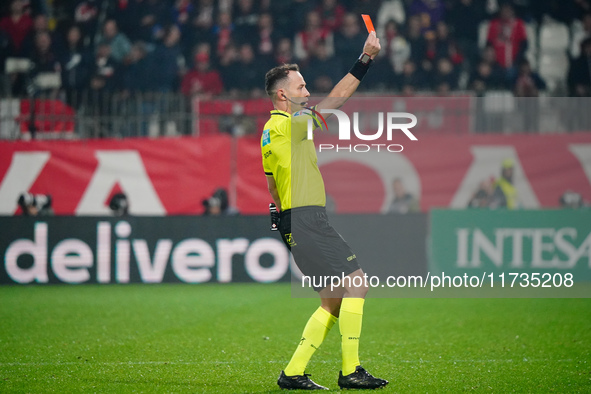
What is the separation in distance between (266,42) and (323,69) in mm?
1472

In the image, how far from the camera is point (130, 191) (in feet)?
44.5

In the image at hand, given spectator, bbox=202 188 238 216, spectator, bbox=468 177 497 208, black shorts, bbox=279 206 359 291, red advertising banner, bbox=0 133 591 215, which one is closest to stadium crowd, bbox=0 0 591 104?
red advertising banner, bbox=0 133 591 215

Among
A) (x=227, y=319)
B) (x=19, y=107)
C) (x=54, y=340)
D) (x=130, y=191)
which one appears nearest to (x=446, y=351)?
(x=227, y=319)

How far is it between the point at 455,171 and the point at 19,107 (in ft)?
24.1

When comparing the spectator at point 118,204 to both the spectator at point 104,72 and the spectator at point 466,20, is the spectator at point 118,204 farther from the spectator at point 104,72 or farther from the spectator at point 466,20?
the spectator at point 466,20

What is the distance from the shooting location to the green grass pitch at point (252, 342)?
6.08 metres

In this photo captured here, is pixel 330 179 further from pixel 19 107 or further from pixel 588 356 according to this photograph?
pixel 588 356

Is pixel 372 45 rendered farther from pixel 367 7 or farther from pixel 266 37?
pixel 367 7

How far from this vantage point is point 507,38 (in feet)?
51.6

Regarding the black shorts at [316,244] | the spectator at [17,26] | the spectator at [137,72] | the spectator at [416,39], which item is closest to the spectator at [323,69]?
the spectator at [416,39]

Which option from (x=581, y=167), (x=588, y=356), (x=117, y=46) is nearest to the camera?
(x=588, y=356)

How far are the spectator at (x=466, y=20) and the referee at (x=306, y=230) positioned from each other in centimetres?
1121

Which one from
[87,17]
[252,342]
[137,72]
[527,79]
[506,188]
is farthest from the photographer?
[87,17]

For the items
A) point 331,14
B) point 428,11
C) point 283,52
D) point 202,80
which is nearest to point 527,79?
point 428,11
